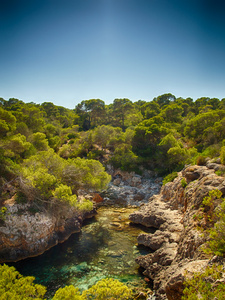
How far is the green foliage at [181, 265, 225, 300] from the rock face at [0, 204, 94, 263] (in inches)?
498

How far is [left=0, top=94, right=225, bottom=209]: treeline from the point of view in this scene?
19.2 metres

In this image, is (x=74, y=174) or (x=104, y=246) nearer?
(x=104, y=246)

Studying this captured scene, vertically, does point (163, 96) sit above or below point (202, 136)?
above

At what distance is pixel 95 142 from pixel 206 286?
135ft

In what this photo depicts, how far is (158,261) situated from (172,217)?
673 cm

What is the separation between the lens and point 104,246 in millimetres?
17281

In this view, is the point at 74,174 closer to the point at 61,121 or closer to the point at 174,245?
the point at 174,245

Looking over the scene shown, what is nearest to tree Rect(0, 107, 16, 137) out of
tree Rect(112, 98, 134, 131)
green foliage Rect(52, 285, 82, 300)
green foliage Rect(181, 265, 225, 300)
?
green foliage Rect(52, 285, 82, 300)

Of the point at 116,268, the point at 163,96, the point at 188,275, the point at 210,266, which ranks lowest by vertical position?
the point at 116,268

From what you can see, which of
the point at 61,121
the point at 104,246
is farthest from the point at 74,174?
the point at 61,121

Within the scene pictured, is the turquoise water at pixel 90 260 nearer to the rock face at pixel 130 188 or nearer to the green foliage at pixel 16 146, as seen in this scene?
the rock face at pixel 130 188

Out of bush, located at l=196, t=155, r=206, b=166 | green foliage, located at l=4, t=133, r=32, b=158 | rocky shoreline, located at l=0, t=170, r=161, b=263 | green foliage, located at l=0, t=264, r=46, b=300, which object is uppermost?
green foliage, located at l=4, t=133, r=32, b=158

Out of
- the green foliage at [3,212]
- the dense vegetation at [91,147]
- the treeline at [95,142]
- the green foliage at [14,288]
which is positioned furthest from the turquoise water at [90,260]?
the green foliage at [14,288]

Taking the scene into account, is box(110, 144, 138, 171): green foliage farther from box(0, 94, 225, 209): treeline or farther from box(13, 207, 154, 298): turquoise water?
box(13, 207, 154, 298): turquoise water
